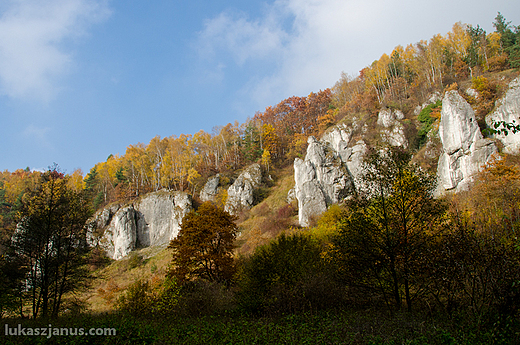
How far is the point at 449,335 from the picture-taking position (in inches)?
225

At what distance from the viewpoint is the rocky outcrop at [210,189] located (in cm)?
5006

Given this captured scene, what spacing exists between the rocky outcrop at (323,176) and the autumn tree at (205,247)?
1683 cm

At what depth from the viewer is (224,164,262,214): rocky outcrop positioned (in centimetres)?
4581

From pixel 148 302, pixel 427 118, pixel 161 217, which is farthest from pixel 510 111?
pixel 161 217

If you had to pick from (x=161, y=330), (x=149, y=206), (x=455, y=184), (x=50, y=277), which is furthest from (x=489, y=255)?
(x=149, y=206)

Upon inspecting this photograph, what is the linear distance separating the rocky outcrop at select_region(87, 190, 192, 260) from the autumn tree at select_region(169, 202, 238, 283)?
2484 cm

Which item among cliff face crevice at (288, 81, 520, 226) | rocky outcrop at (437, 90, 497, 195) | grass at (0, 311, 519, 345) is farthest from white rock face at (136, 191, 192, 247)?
grass at (0, 311, 519, 345)

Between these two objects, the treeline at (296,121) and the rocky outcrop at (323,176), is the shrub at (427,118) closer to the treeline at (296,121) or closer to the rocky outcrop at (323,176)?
the treeline at (296,121)

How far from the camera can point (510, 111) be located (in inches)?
1139

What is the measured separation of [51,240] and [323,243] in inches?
766

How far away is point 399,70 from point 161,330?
196ft

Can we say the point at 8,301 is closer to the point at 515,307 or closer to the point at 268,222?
the point at 515,307

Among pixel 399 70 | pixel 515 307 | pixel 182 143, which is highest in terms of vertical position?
pixel 399 70

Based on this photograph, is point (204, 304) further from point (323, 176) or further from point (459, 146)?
point (459, 146)
